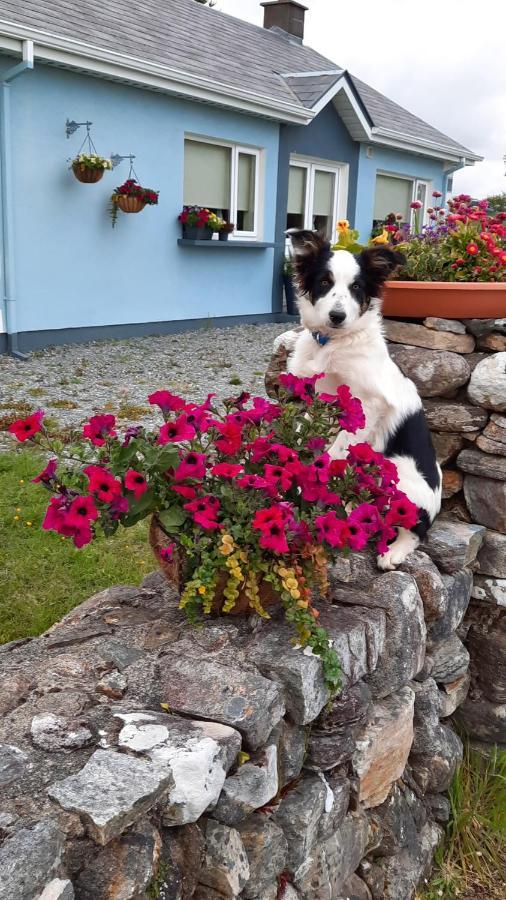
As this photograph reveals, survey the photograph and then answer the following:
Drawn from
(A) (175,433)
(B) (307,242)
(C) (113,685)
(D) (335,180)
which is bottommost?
(C) (113,685)

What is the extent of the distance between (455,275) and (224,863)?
2568mm

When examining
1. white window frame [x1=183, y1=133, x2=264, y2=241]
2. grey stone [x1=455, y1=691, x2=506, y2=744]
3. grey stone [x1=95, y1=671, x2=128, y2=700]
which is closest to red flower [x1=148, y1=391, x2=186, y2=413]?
grey stone [x1=95, y1=671, x2=128, y2=700]

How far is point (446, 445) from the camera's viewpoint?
11.0 ft

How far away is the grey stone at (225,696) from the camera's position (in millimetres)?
1856

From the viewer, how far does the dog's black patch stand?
288 cm

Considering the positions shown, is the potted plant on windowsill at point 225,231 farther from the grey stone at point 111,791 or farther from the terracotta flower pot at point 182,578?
the grey stone at point 111,791

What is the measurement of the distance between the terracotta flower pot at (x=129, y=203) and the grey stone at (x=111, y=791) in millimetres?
9109

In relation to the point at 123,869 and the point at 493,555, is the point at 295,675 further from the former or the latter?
the point at 493,555

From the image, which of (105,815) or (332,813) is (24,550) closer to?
(332,813)

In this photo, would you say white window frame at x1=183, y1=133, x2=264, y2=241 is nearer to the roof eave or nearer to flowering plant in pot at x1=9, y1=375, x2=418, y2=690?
the roof eave

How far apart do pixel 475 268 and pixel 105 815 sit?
2724 mm

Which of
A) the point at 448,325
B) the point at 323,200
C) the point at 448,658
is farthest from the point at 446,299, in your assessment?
the point at 323,200

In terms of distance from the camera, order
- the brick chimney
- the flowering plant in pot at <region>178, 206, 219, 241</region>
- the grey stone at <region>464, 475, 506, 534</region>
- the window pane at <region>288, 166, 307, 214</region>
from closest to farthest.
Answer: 1. the grey stone at <region>464, 475, 506, 534</region>
2. the flowering plant in pot at <region>178, 206, 219, 241</region>
3. the window pane at <region>288, 166, 307, 214</region>
4. the brick chimney

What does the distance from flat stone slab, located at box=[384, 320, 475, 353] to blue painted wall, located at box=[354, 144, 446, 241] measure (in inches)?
479
